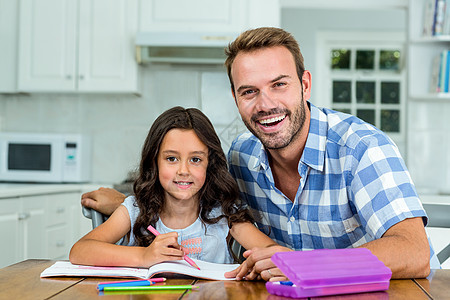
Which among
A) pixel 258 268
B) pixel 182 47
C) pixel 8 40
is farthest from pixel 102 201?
pixel 8 40

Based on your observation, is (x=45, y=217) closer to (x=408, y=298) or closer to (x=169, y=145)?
(x=169, y=145)

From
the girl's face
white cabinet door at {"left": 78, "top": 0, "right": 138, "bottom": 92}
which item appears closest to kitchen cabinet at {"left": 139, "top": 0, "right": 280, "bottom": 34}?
white cabinet door at {"left": 78, "top": 0, "right": 138, "bottom": 92}

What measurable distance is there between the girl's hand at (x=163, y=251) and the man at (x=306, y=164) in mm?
402

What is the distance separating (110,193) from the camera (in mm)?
1614

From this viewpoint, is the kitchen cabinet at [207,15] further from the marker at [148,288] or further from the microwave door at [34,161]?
the marker at [148,288]

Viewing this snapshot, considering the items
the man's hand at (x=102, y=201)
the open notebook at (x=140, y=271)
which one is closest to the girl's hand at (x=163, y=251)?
the open notebook at (x=140, y=271)

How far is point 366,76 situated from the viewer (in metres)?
6.26

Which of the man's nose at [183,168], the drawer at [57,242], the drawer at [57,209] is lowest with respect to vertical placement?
the drawer at [57,242]

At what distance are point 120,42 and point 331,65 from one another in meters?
3.33

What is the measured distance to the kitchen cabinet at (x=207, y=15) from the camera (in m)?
3.53

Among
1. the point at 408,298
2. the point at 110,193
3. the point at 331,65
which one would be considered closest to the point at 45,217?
the point at 110,193

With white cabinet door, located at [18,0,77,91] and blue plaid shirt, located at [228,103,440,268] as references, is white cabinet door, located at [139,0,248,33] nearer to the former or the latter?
white cabinet door, located at [18,0,77,91]

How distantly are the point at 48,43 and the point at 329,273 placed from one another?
129 inches

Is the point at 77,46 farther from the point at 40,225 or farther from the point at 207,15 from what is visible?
the point at 40,225
